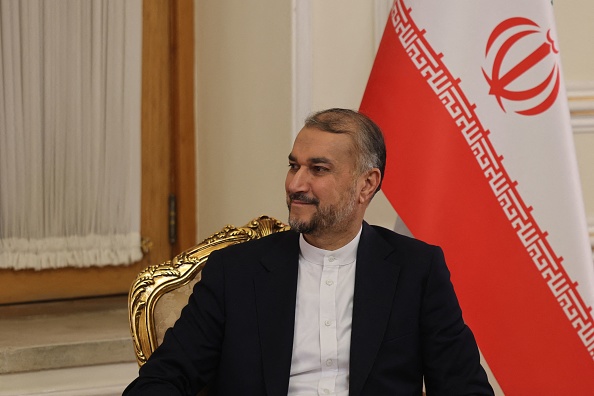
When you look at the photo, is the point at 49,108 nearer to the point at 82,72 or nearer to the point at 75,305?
the point at 82,72

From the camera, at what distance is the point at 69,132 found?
3.92 metres

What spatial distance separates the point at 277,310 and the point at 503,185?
0.86 metres

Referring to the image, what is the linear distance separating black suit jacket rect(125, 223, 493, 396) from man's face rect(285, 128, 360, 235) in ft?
0.52

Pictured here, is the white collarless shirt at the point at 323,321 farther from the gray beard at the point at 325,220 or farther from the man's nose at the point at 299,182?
the man's nose at the point at 299,182

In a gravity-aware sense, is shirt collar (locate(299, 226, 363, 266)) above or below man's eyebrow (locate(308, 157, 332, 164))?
below

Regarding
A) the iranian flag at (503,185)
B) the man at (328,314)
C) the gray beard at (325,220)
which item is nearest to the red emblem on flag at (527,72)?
the iranian flag at (503,185)

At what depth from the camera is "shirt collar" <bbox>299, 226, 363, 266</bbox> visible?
7.68 ft

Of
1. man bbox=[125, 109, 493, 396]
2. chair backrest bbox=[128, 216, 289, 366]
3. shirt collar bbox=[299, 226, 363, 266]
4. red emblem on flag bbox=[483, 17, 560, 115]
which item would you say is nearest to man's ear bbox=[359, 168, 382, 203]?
man bbox=[125, 109, 493, 396]

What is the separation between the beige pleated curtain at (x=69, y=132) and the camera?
12.6 feet

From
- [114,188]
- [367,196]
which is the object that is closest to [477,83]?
[367,196]

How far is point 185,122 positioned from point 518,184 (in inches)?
68.3

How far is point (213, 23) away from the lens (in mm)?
3891

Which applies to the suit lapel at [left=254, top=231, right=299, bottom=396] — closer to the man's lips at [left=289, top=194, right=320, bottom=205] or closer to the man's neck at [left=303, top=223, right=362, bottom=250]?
the man's neck at [left=303, top=223, right=362, bottom=250]

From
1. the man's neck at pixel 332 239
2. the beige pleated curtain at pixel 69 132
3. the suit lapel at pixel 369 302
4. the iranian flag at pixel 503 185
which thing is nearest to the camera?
the suit lapel at pixel 369 302
